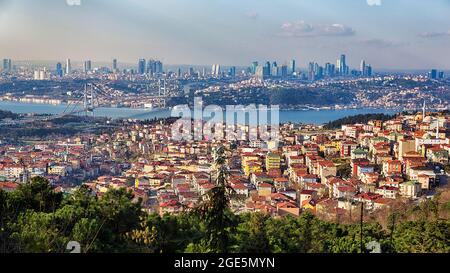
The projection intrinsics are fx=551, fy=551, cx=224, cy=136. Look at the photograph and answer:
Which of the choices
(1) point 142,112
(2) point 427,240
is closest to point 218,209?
(2) point 427,240

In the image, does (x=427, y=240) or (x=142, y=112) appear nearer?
(x=427, y=240)

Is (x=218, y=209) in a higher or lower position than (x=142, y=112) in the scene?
higher

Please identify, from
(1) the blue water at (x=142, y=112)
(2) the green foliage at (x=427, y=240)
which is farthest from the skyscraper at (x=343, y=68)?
(2) the green foliage at (x=427, y=240)

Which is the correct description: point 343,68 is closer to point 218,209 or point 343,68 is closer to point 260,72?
point 260,72

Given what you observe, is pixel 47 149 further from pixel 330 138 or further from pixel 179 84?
pixel 179 84

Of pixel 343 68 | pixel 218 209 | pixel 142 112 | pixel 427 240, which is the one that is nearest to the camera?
pixel 218 209

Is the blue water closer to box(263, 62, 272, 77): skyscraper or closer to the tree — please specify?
box(263, 62, 272, 77): skyscraper

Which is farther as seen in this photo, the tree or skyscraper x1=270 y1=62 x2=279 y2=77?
skyscraper x1=270 y1=62 x2=279 y2=77

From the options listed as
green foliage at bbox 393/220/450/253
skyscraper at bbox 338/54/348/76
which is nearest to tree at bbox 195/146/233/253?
green foliage at bbox 393/220/450/253
